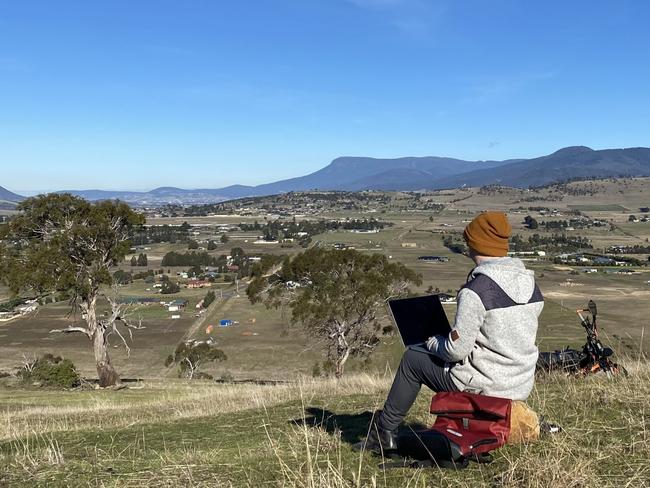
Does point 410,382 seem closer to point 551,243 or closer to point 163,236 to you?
point 551,243

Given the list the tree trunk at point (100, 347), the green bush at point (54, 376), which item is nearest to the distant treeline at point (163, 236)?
the green bush at point (54, 376)

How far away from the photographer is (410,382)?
4.16m

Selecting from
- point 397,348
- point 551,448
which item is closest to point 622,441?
point 551,448

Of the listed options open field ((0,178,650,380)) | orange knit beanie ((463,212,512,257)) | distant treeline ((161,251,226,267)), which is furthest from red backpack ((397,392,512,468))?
distant treeline ((161,251,226,267))

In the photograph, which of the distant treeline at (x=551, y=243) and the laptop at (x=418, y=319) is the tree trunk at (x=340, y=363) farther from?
the distant treeline at (x=551, y=243)

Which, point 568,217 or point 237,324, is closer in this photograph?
point 237,324

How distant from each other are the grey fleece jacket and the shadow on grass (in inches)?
45.3

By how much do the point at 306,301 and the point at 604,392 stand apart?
21.8 m

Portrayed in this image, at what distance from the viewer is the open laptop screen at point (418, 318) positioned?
428 cm

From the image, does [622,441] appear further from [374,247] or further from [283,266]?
[374,247]

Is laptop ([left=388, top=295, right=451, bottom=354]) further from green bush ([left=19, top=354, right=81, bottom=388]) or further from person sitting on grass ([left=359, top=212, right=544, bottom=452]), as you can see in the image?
green bush ([left=19, top=354, right=81, bottom=388])

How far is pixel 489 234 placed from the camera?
4.03m

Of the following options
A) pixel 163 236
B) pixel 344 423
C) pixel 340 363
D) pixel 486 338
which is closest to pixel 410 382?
pixel 486 338

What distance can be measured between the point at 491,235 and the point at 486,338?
71cm
